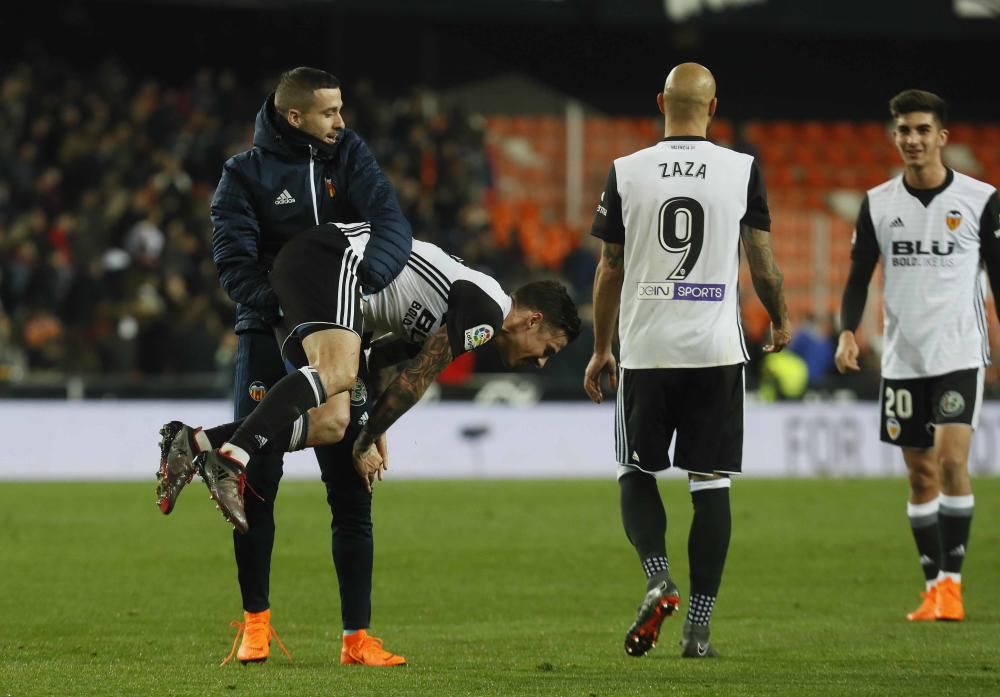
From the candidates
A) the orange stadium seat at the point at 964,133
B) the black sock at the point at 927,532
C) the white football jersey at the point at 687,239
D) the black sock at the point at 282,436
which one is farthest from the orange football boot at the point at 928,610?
the orange stadium seat at the point at 964,133

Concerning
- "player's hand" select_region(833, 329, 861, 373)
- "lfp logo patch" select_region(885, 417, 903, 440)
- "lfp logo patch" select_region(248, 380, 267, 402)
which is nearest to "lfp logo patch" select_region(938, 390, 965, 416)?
"lfp logo patch" select_region(885, 417, 903, 440)

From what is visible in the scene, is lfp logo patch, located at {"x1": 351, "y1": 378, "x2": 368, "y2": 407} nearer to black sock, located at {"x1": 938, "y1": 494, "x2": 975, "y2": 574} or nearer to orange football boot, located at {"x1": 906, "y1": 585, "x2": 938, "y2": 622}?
orange football boot, located at {"x1": 906, "y1": 585, "x2": 938, "y2": 622}

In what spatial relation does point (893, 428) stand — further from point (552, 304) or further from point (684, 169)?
point (552, 304)

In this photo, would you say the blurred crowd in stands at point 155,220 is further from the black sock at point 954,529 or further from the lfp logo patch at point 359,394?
the lfp logo patch at point 359,394

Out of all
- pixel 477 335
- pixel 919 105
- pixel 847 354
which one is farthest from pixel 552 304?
pixel 919 105

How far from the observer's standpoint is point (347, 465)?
21.2 ft

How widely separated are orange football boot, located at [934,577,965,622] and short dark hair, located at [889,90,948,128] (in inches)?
87.8

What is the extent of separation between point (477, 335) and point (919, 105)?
9.89 ft

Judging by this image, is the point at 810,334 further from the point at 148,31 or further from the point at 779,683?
the point at 779,683

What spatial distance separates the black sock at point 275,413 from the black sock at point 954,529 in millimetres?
3749

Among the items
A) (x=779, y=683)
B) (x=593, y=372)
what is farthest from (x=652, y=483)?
(x=779, y=683)

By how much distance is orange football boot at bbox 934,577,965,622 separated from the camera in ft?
26.2

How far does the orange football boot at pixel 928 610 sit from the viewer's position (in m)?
8.02

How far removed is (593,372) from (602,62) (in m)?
23.1
